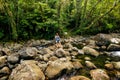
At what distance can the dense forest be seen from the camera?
18203 mm

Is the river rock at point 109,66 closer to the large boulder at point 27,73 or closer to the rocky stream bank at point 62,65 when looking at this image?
the rocky stream bank at point 62,65

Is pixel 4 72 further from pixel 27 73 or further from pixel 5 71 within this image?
pixel 27 73

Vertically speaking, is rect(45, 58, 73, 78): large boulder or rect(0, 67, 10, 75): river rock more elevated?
rect(45, 58, 73, 78): large boulder

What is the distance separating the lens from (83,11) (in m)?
22.4

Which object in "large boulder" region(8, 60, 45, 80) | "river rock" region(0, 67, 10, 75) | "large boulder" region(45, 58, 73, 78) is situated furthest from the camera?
"river rock" region(0, 67, 10, 75)

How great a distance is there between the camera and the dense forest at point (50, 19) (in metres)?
18.2

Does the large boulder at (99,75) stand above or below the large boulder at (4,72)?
above

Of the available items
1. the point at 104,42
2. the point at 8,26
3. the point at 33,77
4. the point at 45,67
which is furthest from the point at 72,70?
the point at 8,26

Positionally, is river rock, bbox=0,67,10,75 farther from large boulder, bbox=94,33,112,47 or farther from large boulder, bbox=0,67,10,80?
large boulder, bbox=94,33,112,47

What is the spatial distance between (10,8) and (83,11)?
28.5 feet

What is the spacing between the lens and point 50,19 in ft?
64.4

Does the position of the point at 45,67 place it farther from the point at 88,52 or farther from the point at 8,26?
the point at 8,26

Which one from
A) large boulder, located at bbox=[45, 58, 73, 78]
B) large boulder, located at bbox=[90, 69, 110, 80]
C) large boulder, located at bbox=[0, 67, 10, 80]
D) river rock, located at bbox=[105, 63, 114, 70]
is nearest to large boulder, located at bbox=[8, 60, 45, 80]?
large boulder, located at bbox=[45, 58, 73, 78]

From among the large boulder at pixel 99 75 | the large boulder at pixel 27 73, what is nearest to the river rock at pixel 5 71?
the large boulder at pixel 27 73
